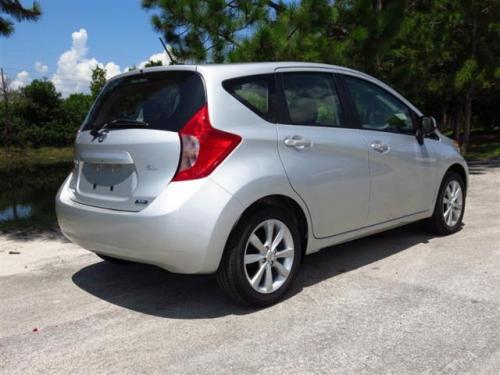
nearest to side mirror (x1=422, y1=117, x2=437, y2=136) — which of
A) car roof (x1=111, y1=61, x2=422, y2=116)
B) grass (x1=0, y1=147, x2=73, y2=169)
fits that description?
car roof (x1=111, y1=61, x2=422, y2=116)

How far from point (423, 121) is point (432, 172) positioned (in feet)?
1.69

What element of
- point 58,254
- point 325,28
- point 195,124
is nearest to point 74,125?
point 325,28

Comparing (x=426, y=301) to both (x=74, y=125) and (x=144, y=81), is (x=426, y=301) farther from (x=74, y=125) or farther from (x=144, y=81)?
(x=74, y=125)

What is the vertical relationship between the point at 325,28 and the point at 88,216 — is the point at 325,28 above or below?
above

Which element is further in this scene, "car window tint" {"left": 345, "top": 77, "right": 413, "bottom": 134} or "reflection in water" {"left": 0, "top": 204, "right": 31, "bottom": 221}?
"reflection in water" {"left": 0, "top": 204, "right": 31, "bottom": 221}

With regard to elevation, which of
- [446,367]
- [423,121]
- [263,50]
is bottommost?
[446,367]

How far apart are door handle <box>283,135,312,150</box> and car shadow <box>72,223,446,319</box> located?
3.67 ft

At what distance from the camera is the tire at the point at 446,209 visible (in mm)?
5695

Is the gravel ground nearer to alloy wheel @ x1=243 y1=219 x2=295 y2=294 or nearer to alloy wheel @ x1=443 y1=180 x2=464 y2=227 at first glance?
alloy wheel @ x1=243 y1=219 x2=295 y2=294

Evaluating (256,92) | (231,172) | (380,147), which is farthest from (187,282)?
(380,147)

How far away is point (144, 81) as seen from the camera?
13.6 ft

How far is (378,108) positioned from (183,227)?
2465 mm

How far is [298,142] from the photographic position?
4.09 m

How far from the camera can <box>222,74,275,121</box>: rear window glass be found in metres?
3.87
